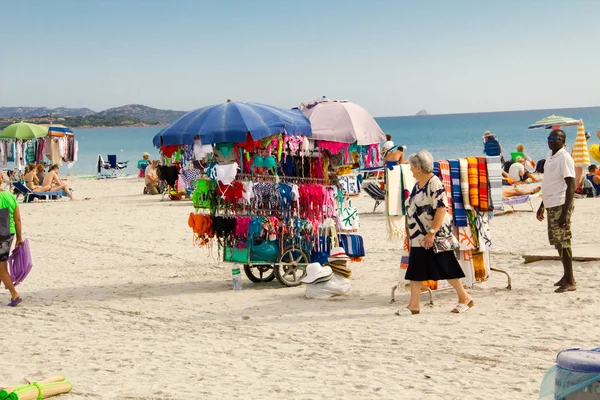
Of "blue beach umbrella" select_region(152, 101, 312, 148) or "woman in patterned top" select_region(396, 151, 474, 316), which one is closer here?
"woman in patterned top" select_region(396, 151, 474, 316)

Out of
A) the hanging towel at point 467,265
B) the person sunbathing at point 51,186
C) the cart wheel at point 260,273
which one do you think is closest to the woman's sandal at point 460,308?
the hanging towel at point 467,265

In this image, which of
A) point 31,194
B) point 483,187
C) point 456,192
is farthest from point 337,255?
point 31,194

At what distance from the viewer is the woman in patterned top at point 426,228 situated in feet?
23.9

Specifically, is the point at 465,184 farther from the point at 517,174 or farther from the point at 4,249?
the point at 517,174

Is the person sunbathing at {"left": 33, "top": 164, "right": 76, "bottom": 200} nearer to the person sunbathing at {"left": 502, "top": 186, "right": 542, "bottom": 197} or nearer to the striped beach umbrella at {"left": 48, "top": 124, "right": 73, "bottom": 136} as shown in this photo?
the striped beach umbrella at {"left": 48, "top": 124, "right": 73, "bottom": 136}

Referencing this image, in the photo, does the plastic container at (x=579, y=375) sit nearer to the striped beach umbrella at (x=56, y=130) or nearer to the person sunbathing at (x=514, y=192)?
the person sunbathing at (x=514, y=192)

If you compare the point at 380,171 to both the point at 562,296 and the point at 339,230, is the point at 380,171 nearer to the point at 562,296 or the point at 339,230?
the point at 339,230

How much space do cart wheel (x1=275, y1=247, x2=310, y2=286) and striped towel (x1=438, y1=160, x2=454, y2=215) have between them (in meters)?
1.94

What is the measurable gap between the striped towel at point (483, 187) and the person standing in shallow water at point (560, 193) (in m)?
0.60

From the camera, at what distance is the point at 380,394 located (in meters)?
5.21

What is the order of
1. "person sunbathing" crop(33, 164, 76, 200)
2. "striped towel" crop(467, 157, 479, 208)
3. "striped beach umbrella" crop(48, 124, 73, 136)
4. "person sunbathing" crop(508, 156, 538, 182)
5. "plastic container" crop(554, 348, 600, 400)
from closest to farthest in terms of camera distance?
"plastic container" crop(554, 348, 600, 400), "striped towel" crop(467, 157, 479, 208), "person sunbathing" crop(508, 156, 538, 182), "person sunbathing" crop(33, 164, 76, 200), "striped beach umbrella" crop(48, 124, 73, 136)

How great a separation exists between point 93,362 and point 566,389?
4023mm

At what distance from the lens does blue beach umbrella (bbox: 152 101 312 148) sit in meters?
8.39

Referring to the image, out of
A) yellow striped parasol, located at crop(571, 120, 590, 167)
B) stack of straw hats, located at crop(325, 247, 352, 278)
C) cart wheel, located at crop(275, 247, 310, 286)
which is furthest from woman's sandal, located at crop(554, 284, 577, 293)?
cart wheel, located at crop(275, 247, 310, 286)
